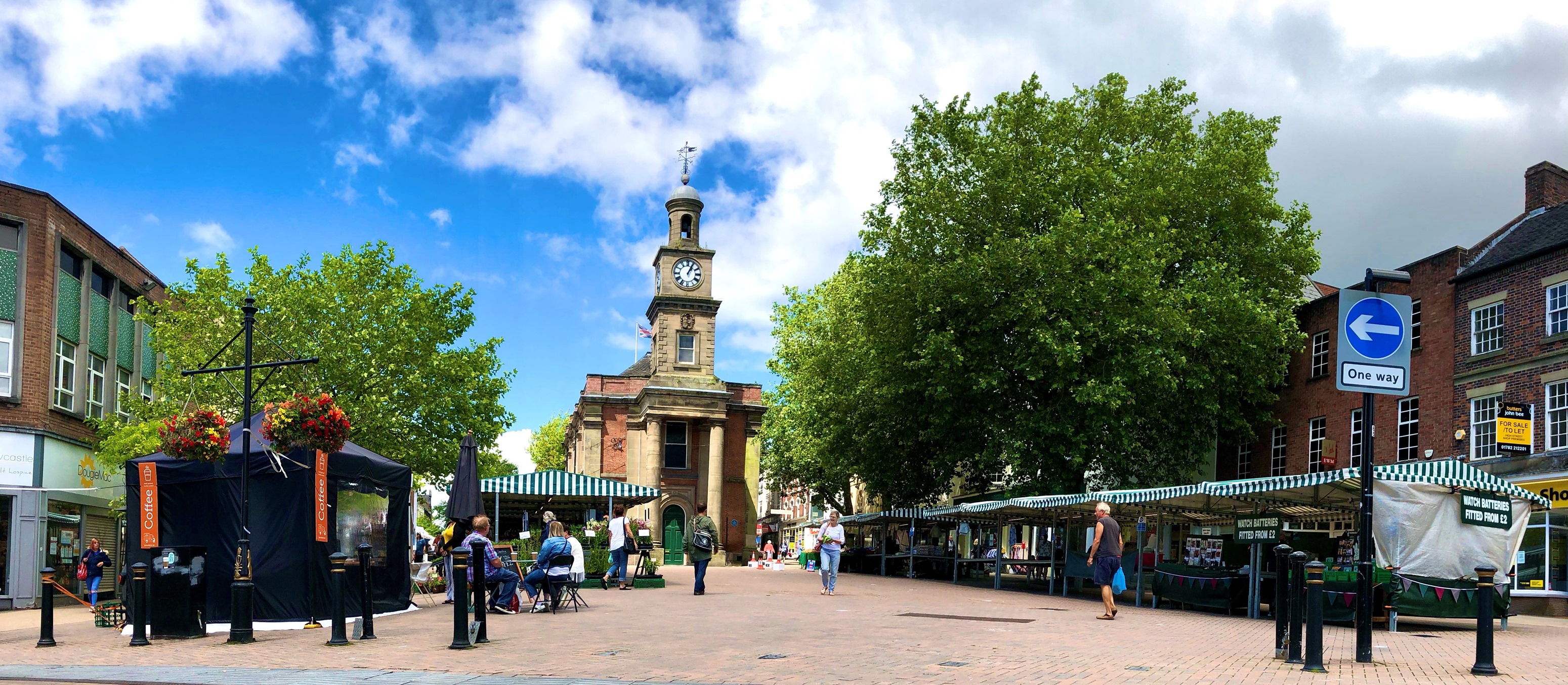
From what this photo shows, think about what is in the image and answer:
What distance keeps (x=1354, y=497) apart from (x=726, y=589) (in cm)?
1222

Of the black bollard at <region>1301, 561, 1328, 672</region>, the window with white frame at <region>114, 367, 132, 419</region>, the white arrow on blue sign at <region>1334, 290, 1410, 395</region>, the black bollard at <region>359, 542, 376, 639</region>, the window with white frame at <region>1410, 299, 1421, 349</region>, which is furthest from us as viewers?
the window with white frame at <region>114, 367, 132, 419</region>

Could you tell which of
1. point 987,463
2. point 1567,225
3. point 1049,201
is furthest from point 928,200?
point 1567,225

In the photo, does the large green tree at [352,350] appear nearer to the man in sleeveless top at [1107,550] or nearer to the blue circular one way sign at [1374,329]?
the man in sleeveless top at [1107,550]

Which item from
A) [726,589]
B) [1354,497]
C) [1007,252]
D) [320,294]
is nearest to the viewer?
[1354,497]

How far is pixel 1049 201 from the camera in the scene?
1225 inches

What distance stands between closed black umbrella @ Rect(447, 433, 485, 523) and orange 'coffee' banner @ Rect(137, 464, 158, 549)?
5905 millimetres

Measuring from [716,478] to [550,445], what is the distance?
165 feet

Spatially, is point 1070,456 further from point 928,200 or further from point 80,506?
point 80,506

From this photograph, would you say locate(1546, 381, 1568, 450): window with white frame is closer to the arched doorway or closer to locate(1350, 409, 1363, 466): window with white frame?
locate(1350, 409, 1363, 466): window with white frame

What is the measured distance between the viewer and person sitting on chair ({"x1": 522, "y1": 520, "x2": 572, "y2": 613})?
17953 mm

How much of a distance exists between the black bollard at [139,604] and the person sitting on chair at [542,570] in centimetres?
540

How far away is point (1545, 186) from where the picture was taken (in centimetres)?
3155

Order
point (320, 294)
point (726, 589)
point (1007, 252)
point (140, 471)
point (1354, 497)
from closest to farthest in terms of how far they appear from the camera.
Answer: point (140, 471)
point (1354, 497)
point (726, 589)
point (1007, 252)
point (320, 294)

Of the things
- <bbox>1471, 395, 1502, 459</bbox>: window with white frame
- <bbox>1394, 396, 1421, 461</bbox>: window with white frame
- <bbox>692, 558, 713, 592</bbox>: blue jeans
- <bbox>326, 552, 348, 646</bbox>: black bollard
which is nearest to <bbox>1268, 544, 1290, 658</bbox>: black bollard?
<bbox>326, 552, 348, 646</bbox>: black bollard
